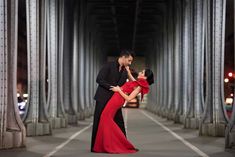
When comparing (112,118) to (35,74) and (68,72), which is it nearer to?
(35,74)

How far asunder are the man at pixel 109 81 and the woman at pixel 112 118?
5.6 inches

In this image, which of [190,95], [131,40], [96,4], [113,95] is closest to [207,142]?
[113,95]

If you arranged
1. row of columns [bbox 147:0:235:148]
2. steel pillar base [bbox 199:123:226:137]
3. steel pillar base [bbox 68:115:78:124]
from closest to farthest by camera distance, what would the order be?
1. steel pillar base [bbox 199:123:226:137]
2. row of columns [bbox 147:0:235:148]
3. steel pillar base [bbox 68:115:78:124]

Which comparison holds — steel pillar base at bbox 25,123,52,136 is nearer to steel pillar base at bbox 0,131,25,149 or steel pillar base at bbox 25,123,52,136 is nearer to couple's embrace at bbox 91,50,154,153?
steel pillar base at bbox 0,131,25,149

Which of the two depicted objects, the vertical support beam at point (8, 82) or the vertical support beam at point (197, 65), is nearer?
the vertical support beam at point (8, 82)

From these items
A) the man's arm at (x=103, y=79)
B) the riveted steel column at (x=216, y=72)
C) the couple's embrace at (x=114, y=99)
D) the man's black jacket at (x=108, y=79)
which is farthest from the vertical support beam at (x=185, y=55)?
the man's arm at (x=103, y=79)

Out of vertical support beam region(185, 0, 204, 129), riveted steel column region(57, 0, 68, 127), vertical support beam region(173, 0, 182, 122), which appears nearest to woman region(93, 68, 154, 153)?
vertical support beam region(185, 0, 204, 129)

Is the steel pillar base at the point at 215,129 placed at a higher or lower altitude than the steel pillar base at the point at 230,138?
lower

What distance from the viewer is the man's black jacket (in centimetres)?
1570

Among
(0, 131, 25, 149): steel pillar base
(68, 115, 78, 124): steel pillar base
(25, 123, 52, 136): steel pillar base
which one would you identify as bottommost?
(68, 115, 78, 124): steel pillar base

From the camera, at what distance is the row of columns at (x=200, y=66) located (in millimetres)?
23547

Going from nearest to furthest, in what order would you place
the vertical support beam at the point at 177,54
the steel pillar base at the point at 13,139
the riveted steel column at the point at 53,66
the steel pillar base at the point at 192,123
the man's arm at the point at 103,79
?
1. the man's arm at the point at 103,79
2. the steel pillar base at the point at 13,139
3. the steel pillar base at the point at 192,123
4. the riveted steel column at the point at 53,66
5. the vertical support beam at the point at 177,54

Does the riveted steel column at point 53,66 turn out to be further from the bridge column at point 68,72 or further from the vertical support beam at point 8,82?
the vertical support beam at point 8,82

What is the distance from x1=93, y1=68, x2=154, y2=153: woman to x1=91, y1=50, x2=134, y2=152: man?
0.47 ft
